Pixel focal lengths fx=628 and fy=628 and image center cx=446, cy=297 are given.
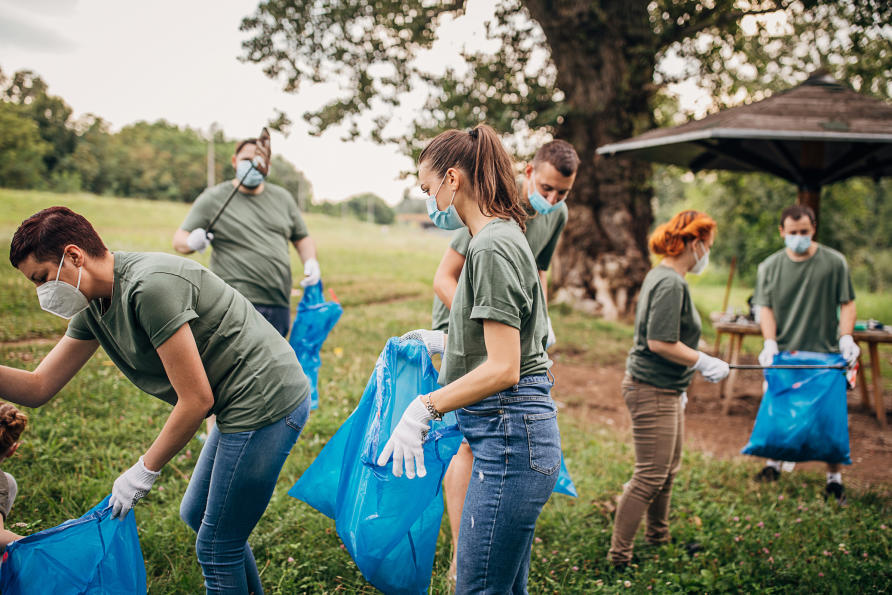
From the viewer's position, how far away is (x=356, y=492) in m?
2.07

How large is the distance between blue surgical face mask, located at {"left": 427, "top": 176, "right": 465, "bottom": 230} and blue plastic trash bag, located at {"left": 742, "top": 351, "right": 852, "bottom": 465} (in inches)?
121

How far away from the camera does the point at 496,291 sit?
5.29 ft

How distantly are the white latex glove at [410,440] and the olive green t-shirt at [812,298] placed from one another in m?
3.55

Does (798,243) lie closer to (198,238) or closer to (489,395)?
(489,395)

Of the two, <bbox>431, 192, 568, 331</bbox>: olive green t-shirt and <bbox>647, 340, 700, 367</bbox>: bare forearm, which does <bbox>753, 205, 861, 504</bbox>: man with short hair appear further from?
<bbox>431, 192, 568, 331</bbox>: olive green t-shirt

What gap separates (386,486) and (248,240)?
248 centimetres

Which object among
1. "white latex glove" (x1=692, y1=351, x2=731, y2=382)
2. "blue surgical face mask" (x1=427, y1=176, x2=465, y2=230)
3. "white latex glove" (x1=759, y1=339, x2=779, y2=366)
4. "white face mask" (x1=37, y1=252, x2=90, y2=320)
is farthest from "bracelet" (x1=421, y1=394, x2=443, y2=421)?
"white latex glove" (x1=759, y1=339, x2=779, y2=366)

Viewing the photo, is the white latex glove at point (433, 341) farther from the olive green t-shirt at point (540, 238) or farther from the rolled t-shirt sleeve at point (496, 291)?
the rolled t-shirt sleeve at point (496, 291)

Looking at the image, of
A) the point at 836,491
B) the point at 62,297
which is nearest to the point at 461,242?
the point at 62,297

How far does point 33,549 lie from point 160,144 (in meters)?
30.8

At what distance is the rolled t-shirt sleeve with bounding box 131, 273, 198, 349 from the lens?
1750mm

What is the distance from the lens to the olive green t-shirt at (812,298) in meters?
4.27

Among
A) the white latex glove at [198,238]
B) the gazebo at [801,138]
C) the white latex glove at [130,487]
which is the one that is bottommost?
the white latex glove at [130,487]

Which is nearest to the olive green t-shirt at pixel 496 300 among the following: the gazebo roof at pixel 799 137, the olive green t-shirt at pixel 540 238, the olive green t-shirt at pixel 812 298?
the olive green t-shirt at pixel 540 238
